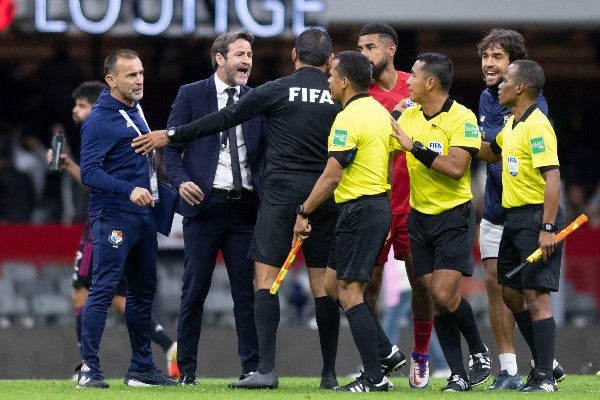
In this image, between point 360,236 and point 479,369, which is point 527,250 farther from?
point 360,236

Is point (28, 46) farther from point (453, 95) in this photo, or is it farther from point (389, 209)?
point (389, 209)

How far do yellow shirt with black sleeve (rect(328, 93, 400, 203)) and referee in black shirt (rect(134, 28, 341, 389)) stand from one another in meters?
0.29

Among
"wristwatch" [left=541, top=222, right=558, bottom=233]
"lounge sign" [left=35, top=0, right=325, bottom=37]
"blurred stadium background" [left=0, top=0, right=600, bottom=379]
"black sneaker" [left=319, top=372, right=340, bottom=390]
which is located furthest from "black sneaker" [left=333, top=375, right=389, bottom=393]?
"lounge sign" [left=35, top=0, right=325, bottom=37]

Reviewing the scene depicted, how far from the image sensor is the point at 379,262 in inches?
402

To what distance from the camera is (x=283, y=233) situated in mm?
9547

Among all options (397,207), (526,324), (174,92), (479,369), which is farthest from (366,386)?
(174,92)

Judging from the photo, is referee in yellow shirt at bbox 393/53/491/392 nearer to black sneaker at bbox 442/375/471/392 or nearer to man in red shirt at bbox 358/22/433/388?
black sneaker at bbox 442/375/471/392

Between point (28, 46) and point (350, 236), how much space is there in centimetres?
1462

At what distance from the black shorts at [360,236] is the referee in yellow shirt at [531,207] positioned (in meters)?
0.88

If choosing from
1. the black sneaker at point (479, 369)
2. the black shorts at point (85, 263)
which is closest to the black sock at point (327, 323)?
the black sneaker at point (479, 369)

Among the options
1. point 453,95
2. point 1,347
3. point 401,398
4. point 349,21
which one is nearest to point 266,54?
point 453,95

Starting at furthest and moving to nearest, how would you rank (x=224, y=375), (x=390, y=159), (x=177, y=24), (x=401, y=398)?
1. (x=177, y=24)
2. (x=224, y=375)
3. (x=390, y=159)
4. (x=401, y=398)

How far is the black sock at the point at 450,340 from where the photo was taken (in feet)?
31.7

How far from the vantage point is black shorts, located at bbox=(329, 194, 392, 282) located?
30.2 ft
